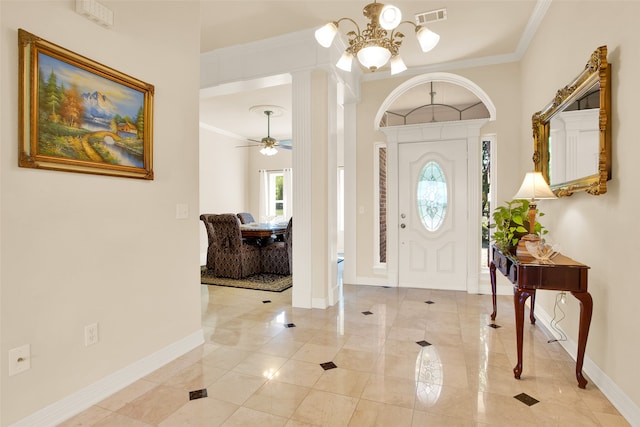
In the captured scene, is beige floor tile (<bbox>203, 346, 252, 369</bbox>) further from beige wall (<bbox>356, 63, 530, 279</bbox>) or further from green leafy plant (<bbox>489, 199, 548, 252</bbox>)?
beige wall (<bbox>356, 63, 530, 279</bbox>)

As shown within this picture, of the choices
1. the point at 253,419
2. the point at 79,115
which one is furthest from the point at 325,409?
the point at 79,115

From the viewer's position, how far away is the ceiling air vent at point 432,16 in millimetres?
3240

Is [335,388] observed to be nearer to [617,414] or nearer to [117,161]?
[617,414]

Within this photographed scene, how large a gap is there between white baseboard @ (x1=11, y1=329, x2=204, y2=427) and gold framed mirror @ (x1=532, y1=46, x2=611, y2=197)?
3.03 metres

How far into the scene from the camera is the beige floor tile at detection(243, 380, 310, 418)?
1.94 m

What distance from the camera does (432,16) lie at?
3.30 metres

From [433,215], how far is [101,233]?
3840 millimetres

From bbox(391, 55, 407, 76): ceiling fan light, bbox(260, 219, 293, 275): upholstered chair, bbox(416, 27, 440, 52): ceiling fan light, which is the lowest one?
bbox(260, 219, 293, 275): upholstered chair

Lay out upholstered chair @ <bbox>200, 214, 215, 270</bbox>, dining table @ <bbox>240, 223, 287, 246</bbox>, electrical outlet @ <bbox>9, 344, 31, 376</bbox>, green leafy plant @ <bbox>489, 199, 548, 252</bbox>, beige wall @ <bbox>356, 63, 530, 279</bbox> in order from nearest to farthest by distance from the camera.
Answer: electrical outlet @ <bbox>9, 344, 31, 376</bbox>, green leafy plant @ <bbox>489, 199, 548, 252</bbox>, beige wall @ <bbox>356, 63, 530, 279</bbox>, upholstered chair @ <bbox>200, 214, 215, 270</bbox>, dining table @ <bbox>240, 223, 287, 246</bbox>

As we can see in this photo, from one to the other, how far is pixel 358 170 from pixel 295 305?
210 cm

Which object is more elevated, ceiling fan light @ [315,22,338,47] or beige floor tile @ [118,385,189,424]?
ceiling fan light @ [315,22,338,47]

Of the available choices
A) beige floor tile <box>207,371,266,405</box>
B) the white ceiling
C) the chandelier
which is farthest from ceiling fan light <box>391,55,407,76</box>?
beige floor tile <box>207,371,266,405</box>

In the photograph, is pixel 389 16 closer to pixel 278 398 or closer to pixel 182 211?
pixel 182 211

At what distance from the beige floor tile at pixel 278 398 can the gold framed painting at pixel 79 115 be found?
1595mm
